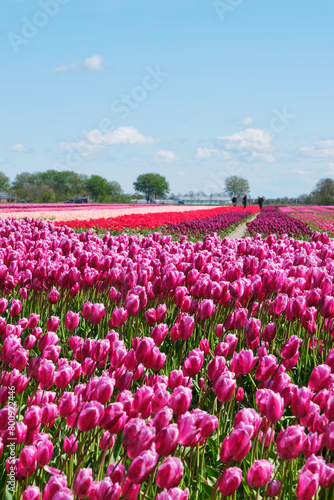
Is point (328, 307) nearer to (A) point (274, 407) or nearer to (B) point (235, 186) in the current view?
(A) point (274, 407)

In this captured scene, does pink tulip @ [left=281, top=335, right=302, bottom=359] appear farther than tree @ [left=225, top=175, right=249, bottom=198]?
No

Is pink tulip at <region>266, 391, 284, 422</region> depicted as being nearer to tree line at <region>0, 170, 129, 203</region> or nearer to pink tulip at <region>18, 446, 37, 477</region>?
pink tulip at <region>18, 446, 37, 477</region>

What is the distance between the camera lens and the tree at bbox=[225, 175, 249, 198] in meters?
146

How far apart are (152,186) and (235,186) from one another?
25.8 metres

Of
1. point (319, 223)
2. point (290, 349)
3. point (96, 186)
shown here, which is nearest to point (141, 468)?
point (290, 349)

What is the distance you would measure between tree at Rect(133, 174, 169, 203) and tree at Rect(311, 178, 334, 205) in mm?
55114

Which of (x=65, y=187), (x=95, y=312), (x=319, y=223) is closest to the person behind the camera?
(x=95, y=312)

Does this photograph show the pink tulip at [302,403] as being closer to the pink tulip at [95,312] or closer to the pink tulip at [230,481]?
the pink tulip at [230,481]

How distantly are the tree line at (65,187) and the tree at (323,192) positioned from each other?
138 feet

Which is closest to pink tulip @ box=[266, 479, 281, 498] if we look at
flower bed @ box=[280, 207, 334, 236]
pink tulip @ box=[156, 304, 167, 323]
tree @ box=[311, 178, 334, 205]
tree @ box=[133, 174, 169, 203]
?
pink tulip @ box=[156, 304, 167, 323]

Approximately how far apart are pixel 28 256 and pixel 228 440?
4352 millimetres

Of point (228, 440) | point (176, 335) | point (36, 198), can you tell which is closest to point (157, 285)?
point (176, 335)

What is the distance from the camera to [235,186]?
482 ft

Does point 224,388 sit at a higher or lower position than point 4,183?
lower
